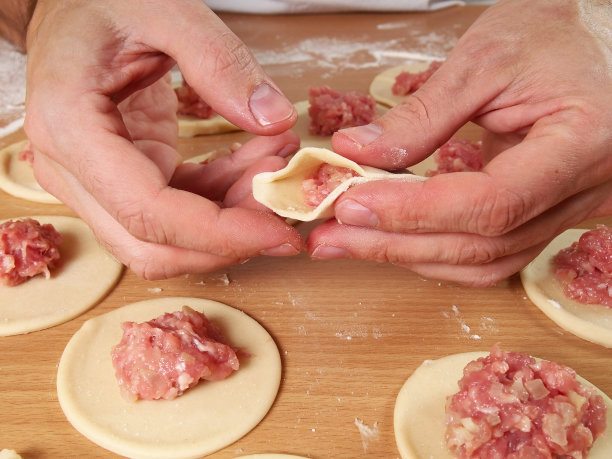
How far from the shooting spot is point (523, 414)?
1614mm

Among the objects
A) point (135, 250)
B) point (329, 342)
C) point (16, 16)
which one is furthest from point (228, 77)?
point (16, 16)

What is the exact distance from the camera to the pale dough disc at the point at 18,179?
111 inches

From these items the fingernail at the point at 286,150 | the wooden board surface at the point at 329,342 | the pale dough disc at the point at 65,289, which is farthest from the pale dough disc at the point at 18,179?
the fingernail at the point at 286,150

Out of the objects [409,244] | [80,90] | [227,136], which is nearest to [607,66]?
[409,244]

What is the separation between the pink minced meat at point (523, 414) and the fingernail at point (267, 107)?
92 centimetres

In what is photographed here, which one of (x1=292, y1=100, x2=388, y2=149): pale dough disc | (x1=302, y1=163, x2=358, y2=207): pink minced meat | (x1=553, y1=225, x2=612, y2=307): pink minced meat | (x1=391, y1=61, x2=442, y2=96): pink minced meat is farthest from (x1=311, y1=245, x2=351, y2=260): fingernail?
(x1=391, y1=61, x2=442, y2=96): pink minced meat

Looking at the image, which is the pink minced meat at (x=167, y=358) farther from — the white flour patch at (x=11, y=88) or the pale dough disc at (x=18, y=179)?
the white flour patch at (x=11, y=88)

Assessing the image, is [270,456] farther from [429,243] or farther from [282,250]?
[429,243]

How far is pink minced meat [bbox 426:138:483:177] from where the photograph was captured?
113 inches

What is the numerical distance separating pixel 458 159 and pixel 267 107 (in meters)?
1.41

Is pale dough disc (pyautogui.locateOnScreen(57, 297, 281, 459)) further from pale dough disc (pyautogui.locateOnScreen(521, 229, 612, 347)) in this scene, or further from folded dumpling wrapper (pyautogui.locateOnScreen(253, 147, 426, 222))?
pale dough disc (pyautogui.locateOnScreen(521, 229, 612, 347))

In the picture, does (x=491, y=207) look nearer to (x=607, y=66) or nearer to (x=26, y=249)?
(x=607, y=66)

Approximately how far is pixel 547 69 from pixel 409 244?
2.25 ft

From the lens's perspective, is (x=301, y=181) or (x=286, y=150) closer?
(x=301, y=181)
